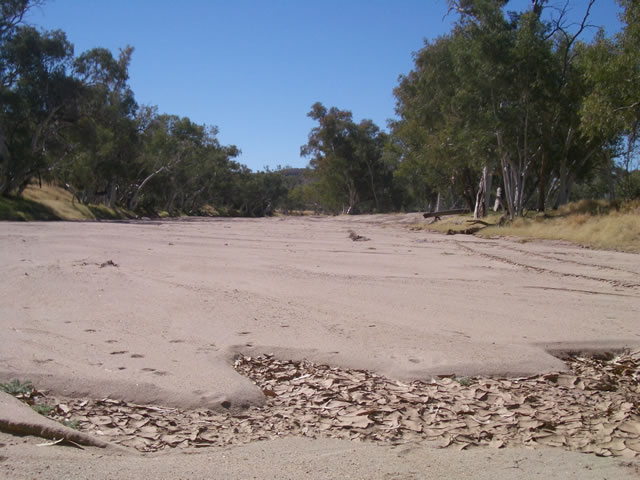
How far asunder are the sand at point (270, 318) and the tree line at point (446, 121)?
12859 mm

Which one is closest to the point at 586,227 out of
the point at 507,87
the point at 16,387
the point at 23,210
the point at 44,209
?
the point at 507,87

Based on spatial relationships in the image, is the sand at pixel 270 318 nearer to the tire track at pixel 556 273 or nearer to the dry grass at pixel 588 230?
the tire track at pixel 556 273

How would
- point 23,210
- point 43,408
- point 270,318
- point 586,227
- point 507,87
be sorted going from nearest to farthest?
point 43,408, point 270,318, point 586,227, point 507,87, point 23,210

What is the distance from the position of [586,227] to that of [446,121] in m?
Result: 13.0

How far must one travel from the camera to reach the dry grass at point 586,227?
1580 cm

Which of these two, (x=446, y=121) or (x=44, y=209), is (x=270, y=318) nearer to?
(x=446, y=121)

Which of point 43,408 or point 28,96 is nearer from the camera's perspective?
point 43,408

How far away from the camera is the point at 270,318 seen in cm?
620

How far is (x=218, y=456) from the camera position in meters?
2.99

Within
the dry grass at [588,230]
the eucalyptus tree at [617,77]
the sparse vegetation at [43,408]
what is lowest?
the sparse vegetation at [43,408]

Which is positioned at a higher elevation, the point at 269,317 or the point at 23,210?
the point at 23,210

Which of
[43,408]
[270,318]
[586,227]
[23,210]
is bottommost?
[43,408]

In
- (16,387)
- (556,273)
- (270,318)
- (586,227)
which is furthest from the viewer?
(586,227)

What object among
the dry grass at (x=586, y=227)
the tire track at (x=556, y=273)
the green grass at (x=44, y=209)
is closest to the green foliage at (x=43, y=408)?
the tire track at (x=556, y=273)
